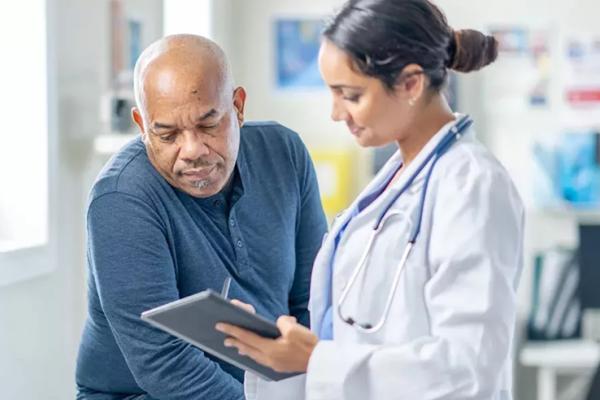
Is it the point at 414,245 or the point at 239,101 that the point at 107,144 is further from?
the point at 414,245

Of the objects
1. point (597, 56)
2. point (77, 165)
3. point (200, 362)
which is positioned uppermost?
point (597, 56)

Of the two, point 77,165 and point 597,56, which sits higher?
point 597,56

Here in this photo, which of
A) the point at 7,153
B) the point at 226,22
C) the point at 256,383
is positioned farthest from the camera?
the point at 226,22

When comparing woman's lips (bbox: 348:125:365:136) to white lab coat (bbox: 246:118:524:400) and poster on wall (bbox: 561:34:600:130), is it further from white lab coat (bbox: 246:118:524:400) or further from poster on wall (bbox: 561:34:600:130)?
poster on wall (bbox: 561:34:600:130)

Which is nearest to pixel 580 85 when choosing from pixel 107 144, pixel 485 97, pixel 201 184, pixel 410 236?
pixel 485 97

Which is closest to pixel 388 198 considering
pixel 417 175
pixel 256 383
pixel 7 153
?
pixel 417 175

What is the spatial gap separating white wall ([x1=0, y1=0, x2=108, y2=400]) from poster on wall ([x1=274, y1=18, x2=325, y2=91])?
1532 mm

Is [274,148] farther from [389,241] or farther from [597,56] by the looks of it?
[597,56]

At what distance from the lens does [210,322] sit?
1433 millimetres

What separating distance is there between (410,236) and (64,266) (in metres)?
1.39

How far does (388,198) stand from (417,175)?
51mm

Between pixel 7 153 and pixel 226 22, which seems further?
pixel 226 22

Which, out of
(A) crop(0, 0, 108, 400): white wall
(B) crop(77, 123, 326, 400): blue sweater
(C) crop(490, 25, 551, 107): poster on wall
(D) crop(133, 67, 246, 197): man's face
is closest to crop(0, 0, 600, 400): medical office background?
(C) crop(490, 25, 551, 107): poster on wall

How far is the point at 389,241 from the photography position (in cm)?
142
